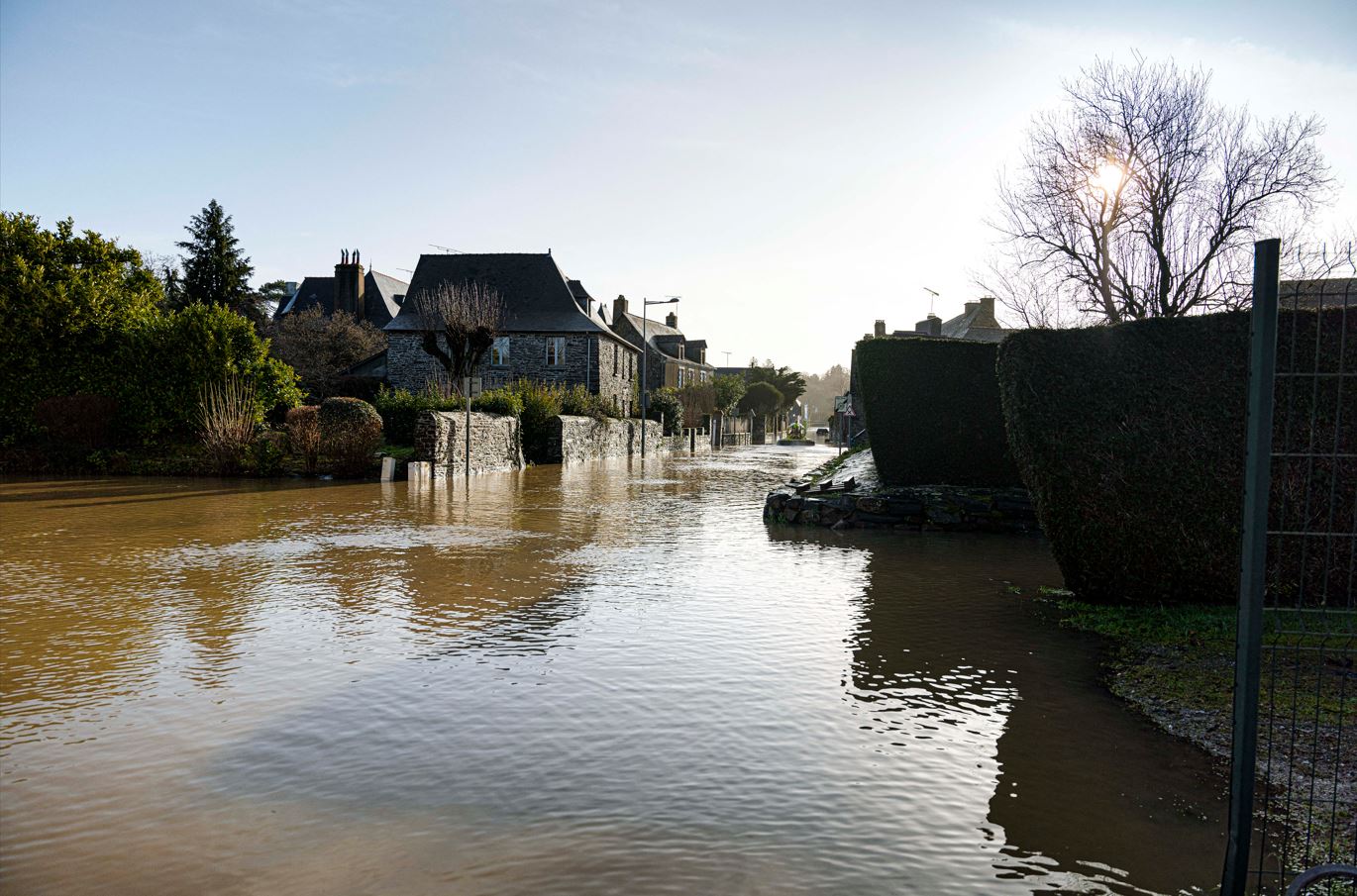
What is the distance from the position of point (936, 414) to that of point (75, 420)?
24980 millimetres

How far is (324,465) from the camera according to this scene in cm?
2508

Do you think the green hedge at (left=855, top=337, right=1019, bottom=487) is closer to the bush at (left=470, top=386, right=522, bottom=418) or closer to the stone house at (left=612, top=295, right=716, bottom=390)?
the bush at (left=470, top=386, right=522, bottom=418)

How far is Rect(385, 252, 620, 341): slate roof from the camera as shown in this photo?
46531 mm

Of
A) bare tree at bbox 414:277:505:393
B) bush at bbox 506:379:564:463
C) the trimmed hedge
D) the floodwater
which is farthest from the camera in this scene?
bare tree at bbox 414:277:505:393

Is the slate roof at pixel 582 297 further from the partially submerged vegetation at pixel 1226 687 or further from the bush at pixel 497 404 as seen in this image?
the partially submerged vegetation at pixel 1226 687

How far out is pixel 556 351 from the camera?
1836 inches

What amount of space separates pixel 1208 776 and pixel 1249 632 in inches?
80.8

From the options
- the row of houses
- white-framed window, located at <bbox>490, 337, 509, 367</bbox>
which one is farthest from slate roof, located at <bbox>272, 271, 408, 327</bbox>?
white-framed window, located at <bbox>490, 337, 509, 367</bbox>

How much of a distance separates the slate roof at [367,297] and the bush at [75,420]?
89.3 ft

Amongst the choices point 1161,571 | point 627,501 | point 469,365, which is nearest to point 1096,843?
point 1161,571

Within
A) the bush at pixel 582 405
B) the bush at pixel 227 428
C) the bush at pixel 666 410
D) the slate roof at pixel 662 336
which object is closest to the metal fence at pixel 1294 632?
the bush at pixel 227 428

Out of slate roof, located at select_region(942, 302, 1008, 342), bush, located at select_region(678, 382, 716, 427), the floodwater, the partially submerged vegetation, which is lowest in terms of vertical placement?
the floodwater

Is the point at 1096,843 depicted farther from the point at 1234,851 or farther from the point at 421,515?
the point at 421,515

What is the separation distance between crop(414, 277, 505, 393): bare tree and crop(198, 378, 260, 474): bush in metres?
6.85
